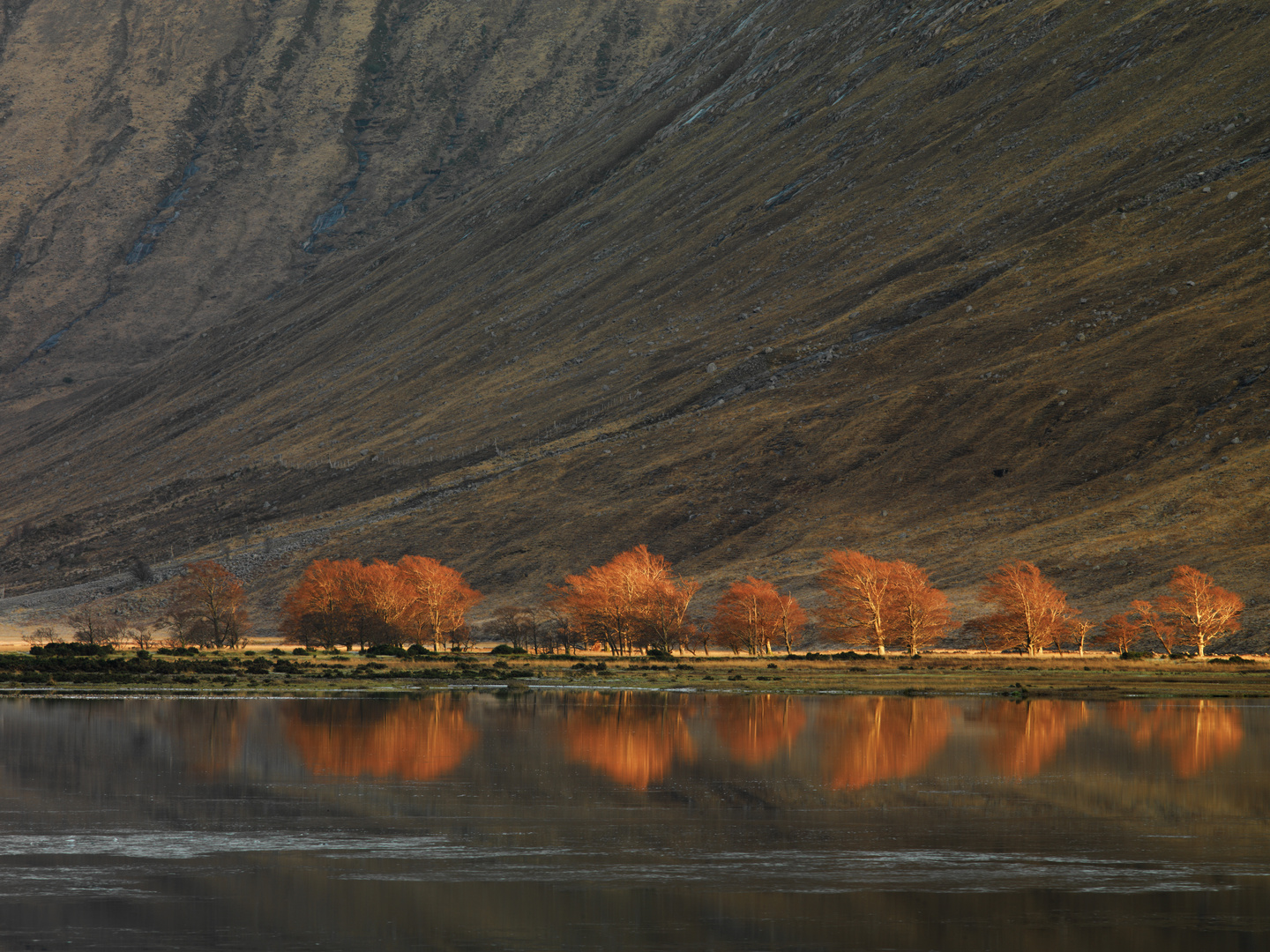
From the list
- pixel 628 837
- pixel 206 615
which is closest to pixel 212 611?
pixel 206 615

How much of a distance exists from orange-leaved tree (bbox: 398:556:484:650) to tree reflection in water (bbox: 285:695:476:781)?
46594 millimetres

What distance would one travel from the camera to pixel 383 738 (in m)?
41.6

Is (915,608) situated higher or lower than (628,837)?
higher

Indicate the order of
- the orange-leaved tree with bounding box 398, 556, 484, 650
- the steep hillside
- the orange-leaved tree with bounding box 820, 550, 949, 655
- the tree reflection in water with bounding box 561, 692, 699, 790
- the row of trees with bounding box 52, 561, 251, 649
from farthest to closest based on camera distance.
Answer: the steep hillside < the orange-leaved tree with bounding box 398, 556, 484, 650 < the row of trees with bounding box 52, 561, 251, 649 < the orange-leaved tree with bounding box 820, 550, 949, 655 < the tree reflection in water with bounding box 561, 692, 699, 790

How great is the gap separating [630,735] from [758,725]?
597 cm

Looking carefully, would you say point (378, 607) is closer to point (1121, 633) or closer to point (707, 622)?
point (707, 622)

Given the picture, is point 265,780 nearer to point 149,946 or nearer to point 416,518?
point 149,946

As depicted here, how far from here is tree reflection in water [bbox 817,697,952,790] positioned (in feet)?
115

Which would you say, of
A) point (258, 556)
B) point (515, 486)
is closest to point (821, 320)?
point (515, 486)

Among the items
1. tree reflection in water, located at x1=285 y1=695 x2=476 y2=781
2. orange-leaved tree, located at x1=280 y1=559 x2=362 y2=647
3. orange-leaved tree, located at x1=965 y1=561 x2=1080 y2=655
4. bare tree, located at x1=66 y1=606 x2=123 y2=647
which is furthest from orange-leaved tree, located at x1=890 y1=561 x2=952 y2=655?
bare tree, located at x1=66 y1=606 x2=123 y2=647

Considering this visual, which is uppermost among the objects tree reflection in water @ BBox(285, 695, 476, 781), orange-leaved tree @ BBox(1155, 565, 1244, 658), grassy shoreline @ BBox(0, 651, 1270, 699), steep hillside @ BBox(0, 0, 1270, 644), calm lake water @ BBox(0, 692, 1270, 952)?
steep hillside @ BBox(0, 0, 1270, 644)

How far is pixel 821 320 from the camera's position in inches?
6732

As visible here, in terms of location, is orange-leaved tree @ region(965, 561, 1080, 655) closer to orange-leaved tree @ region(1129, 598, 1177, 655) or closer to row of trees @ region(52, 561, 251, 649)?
orange-leaved tree @ region(1129, 598, 1177, 655)

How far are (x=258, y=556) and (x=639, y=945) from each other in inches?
5844
